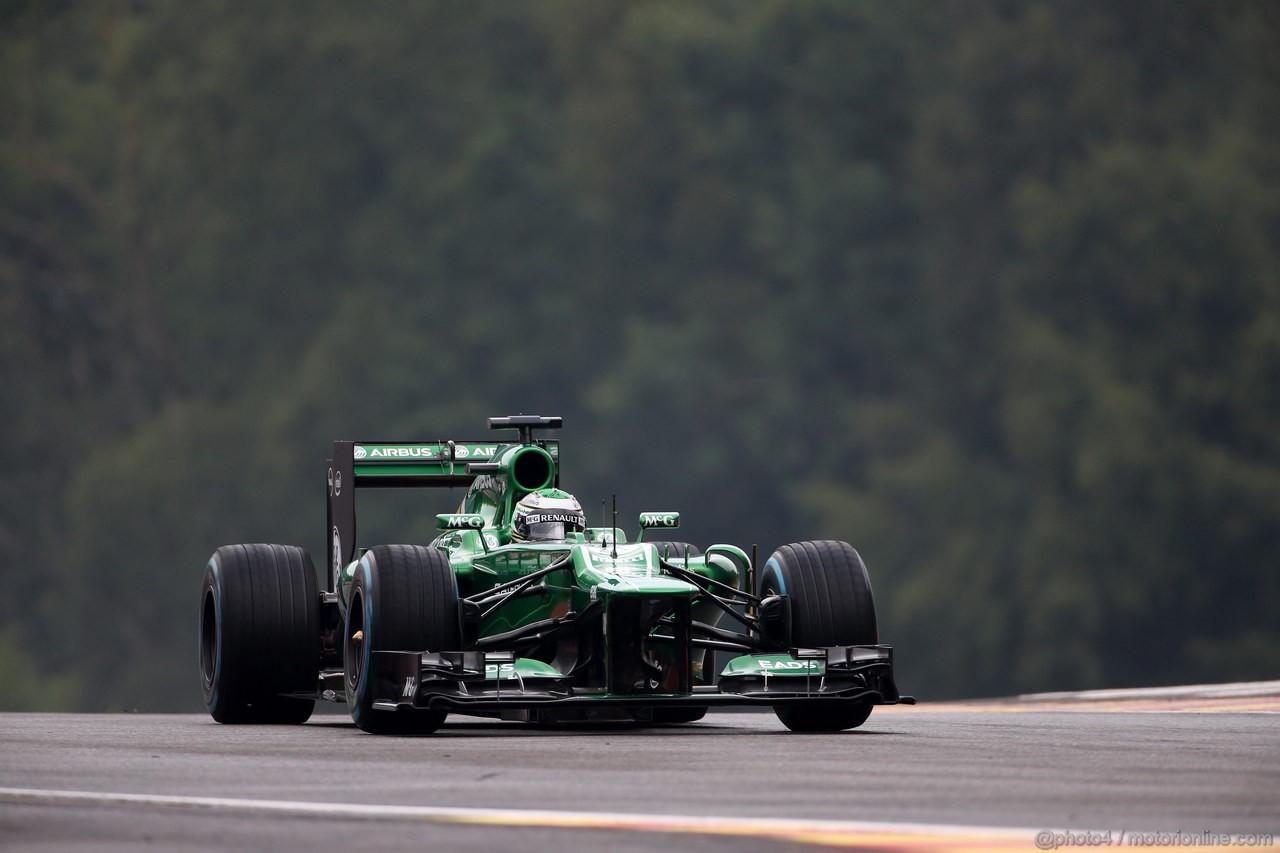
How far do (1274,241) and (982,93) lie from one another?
8535 millimetres

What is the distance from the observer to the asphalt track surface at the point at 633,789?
880 cm

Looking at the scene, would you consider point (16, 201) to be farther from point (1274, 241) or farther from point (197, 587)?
point (1274, 241)

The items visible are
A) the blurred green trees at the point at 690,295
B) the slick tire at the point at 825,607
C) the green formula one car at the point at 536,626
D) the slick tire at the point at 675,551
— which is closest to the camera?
the green formula one car at the point at 536,626

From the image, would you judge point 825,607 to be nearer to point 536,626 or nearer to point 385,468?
point 536,626

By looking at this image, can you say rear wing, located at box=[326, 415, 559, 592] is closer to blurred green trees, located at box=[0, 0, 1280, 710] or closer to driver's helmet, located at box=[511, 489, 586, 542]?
driver's helmet, located at box=[511, 489, 586, 542]

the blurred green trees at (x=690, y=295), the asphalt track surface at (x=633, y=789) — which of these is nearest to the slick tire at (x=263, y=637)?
the asphalt track surface at (x=633, y=789)

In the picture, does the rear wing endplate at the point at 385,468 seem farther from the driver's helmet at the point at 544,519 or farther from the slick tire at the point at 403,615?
the slick tire at the point at 403,615

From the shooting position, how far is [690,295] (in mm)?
62312

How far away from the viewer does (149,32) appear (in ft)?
222

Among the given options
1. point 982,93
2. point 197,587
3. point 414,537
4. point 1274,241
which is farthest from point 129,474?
point 1274,241

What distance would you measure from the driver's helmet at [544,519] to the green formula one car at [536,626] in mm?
15

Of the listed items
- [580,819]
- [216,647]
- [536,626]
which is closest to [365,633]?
[536,626]

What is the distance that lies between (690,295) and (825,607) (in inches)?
1837

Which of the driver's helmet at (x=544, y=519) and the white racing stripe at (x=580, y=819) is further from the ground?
the driver's helmet at (x=544, y=519)
